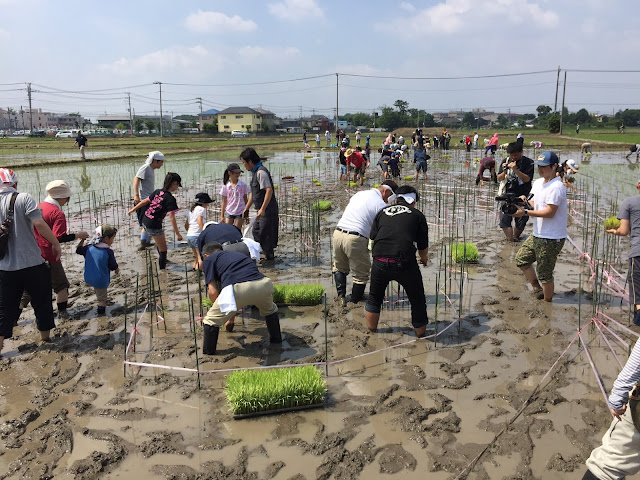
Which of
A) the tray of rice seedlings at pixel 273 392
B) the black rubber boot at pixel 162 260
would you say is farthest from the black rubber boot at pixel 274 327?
the black rubber boot at pixel 162 260

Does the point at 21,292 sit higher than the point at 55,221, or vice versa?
the point at 55,221

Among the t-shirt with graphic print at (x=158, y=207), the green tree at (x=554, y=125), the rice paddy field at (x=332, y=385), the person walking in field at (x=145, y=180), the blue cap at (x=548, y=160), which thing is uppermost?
the green tree at (x=554, y=125)

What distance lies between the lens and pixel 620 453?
2.63 metres

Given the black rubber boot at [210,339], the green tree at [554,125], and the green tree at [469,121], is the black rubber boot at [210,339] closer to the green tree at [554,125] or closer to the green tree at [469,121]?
the green tree at [554,125]

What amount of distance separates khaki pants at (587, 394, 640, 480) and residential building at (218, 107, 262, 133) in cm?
8832

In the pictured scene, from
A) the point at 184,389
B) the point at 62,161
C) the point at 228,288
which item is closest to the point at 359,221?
the point at 228,288

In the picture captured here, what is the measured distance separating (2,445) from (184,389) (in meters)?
1.36

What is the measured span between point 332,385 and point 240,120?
88767mm

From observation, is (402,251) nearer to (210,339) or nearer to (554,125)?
(210,339)

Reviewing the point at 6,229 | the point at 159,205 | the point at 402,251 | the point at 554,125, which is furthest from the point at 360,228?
the point at 554,125

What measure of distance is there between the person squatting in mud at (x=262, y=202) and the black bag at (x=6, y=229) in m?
3.28

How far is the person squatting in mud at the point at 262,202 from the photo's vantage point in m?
7.38

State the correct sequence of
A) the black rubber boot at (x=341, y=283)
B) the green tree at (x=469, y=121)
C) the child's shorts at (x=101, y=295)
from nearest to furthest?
the child's shorts at (x=101, y=295), the black rubber boot at (x=341, y=283), the green tree at (x=469, y=121)

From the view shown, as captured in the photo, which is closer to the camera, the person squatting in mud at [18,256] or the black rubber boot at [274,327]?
the person squatting in mud at [18,256]
